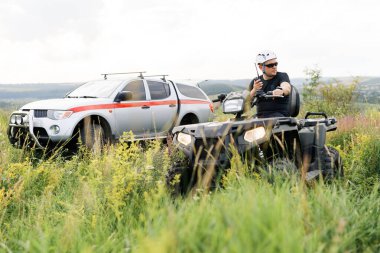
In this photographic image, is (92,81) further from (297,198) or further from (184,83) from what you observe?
(297,198)

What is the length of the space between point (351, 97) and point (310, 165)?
9.39 metres

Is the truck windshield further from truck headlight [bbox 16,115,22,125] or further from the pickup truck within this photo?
truck headlight [bbox 16,115,22,125]

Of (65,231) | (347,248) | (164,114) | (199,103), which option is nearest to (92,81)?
(164,114)

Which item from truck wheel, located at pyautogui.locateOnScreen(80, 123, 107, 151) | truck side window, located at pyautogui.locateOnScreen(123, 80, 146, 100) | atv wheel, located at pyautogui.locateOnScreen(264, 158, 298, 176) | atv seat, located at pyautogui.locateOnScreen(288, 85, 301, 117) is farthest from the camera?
truck side window, located at pyautogui.locateOnScreen(123, 80, 146, 100)

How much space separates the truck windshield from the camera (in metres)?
9.77

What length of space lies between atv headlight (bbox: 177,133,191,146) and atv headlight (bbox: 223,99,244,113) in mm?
442

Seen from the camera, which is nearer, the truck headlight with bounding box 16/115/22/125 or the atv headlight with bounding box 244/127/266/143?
the atv headlight with bounding box 244/127/266/143

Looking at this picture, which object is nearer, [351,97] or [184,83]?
[184,83]

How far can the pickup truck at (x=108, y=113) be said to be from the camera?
8461mm

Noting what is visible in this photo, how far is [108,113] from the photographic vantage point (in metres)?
9.41

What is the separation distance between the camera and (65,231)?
3.21 m

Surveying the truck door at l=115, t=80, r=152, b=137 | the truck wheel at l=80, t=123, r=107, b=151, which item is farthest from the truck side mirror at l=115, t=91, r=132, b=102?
the truck wheel at l=80, t=123, r=107, b=151

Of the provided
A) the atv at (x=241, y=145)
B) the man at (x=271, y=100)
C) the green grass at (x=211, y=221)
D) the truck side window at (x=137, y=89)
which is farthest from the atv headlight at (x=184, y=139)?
the truck side window at (x=137, y=89)

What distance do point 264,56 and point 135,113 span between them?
16.3 ft
